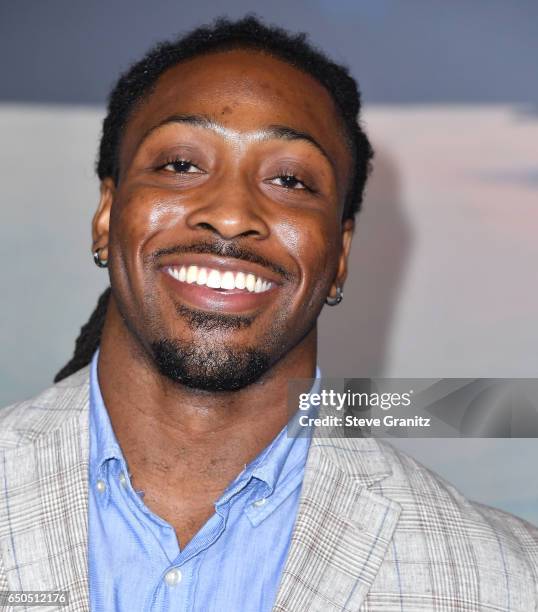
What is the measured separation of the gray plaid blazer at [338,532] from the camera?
182 cm

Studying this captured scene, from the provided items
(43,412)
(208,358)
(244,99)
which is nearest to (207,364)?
(208,358)

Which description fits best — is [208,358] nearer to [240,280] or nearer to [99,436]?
[240,280]

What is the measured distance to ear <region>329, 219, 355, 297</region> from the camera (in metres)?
2.14

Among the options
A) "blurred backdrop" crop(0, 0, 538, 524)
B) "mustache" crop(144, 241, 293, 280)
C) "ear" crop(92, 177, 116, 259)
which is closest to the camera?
"mustache" crop(144, 241, 293, 280)

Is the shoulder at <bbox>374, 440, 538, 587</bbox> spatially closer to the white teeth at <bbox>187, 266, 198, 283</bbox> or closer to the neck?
the neck

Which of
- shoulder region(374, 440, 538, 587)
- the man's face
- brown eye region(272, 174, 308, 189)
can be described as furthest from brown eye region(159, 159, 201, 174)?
shoulder region(374, 440, 538, 587)

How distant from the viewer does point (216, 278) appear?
6.22 ft

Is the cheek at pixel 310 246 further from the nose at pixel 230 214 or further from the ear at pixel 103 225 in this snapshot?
the ear at pixel 103 225

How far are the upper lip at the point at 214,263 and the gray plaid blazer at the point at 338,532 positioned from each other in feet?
1.03

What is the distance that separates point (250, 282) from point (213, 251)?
84mm

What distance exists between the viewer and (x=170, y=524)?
6.17 feet

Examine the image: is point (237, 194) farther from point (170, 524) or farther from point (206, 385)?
point (170, 524)

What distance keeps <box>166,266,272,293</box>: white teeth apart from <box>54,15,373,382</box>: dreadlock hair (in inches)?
12.7

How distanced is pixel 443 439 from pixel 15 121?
172 cm
